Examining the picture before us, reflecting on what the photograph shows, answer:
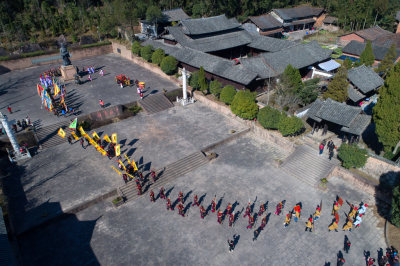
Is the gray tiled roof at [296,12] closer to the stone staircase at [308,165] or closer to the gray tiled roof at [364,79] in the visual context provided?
the gray tiled roof at [364,79]

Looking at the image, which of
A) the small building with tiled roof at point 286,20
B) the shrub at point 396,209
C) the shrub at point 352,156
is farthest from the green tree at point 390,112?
the small building with tiled roof at point 286,20

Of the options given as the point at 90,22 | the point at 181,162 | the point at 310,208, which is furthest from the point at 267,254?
the point at 90,22

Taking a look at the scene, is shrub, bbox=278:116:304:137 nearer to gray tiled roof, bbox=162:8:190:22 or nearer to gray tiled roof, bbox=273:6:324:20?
gray tiled roof, bbox=162:8:190:22

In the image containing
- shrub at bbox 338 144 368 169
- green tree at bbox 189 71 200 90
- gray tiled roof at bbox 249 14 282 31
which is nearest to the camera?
shrub at bbox 338 144 368 169

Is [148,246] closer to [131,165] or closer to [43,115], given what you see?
[131,165]

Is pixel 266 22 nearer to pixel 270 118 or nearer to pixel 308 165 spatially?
pixel 270 118

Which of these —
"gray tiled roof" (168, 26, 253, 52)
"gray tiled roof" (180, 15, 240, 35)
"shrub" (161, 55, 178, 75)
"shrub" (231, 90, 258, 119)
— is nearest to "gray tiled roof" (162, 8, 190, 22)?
"gray tiled roof" (180, 15, 240, 35)

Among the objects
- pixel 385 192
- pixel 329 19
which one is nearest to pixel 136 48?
pixel 385 192
